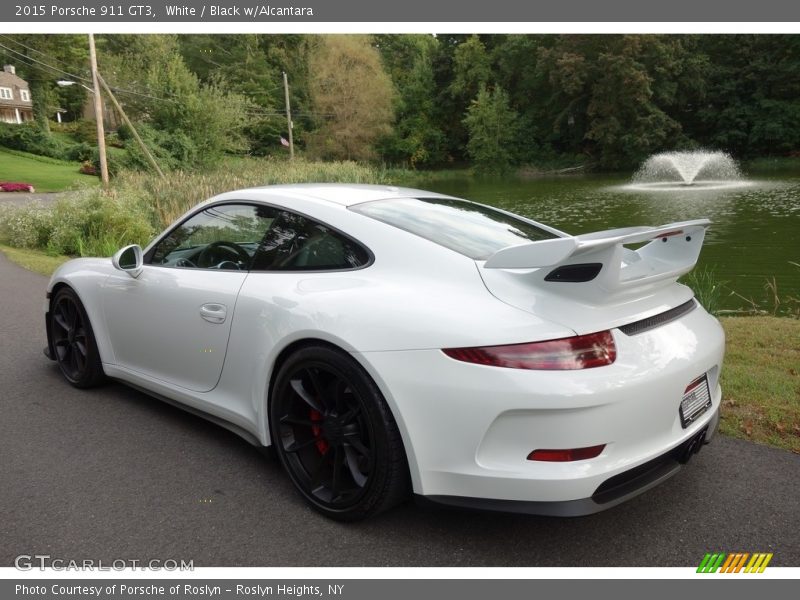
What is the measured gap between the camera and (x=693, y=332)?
263 cm

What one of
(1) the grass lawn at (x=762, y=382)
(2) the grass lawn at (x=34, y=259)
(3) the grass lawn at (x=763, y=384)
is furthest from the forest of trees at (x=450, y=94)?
(3) the grass lawn at (x=763, y=384)

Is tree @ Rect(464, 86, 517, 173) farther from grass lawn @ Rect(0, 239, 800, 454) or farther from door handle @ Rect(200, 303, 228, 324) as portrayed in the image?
door handle @ Rect(200, 303, 228, 324)

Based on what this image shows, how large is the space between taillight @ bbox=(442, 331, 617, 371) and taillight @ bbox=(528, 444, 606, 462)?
0.94 feet

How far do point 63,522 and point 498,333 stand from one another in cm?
204

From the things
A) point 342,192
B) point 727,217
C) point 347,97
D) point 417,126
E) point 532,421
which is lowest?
point 727,217

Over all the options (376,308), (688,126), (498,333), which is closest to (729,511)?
(498,333)

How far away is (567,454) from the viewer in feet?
7.26

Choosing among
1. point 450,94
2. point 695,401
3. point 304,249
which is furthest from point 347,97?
point 695,401

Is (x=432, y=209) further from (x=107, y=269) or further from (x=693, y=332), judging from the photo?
(x=107, y=269)

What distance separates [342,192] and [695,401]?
1.93 meters

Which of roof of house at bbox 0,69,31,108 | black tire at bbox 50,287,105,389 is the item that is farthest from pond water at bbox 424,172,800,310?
roof of house at bbox 0,69,31,108

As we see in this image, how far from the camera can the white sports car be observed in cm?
222

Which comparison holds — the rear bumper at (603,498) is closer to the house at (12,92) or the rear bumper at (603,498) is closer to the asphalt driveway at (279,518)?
the asphalt driveway at (279,518)

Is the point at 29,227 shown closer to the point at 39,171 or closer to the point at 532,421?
the point at 532,421
